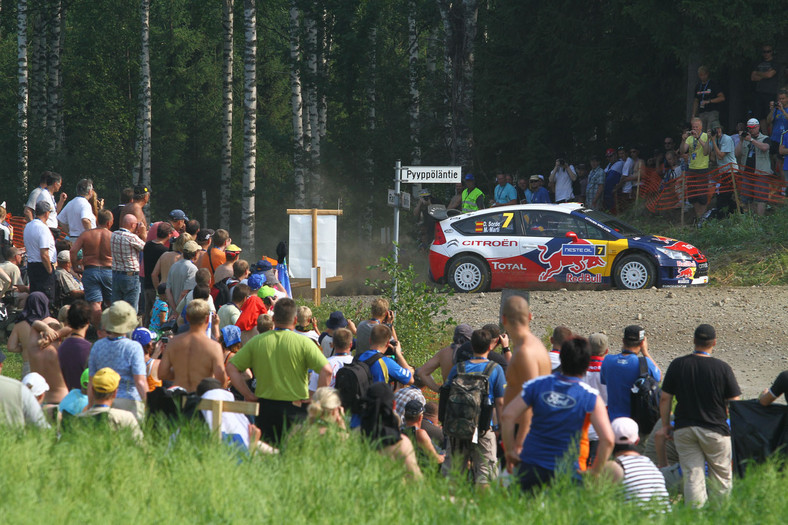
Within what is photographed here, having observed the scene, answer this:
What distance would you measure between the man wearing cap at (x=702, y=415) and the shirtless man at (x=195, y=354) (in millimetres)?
3826

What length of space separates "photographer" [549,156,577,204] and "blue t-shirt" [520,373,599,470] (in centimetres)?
1759

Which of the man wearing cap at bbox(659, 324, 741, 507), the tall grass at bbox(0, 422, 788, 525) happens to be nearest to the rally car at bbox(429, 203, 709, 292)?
the man wearing cap at bbox(659, 324, 741, 507)

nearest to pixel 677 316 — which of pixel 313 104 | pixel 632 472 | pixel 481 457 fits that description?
pixel 481 457

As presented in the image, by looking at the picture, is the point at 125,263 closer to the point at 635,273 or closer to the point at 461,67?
the point at 635,273

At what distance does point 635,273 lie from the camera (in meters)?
17.7

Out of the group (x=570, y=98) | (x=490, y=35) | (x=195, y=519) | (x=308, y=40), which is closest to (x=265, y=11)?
(x=308, y=40)

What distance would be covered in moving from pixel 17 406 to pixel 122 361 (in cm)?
108

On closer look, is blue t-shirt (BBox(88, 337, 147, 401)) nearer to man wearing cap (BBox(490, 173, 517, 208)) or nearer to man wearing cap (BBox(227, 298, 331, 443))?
man wearing cap (BBox(227, 298, 331, 443))

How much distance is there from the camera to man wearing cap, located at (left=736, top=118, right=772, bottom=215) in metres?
20.4

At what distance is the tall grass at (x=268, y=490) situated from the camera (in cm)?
621

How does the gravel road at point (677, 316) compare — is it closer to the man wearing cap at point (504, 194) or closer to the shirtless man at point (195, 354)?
the man wearing cap at point (504, 194)

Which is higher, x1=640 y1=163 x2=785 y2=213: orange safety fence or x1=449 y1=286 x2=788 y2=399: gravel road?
x1=640 y1=163 x2=785 y2=213: orange safety fence

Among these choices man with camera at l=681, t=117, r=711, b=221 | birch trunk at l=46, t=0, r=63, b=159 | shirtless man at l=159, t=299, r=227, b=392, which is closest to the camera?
shirtless man at l=159, t=299, r=227, b=392

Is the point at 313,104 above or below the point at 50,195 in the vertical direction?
above
